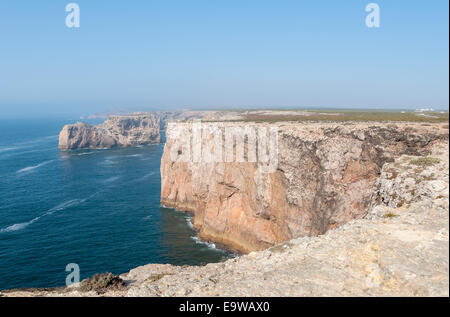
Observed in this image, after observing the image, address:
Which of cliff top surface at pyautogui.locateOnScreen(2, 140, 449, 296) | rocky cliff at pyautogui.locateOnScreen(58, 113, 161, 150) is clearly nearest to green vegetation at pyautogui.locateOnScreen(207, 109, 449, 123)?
cliff top surface at pyautogui.locateOnScreen(2, 140, 449, 296)

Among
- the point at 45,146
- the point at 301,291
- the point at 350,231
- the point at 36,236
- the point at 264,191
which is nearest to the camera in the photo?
the point at 301,291

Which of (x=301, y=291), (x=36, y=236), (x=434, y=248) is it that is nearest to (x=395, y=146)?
(x=434, y=248)

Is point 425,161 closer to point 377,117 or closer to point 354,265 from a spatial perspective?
point 354,265

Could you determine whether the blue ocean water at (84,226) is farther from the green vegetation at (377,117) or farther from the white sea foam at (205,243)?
the green vegetation at (377,117)

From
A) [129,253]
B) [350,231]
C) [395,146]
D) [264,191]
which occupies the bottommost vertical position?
[129,253]

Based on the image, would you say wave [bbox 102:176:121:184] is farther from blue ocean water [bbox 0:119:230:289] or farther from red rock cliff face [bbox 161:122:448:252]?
red rock cliff face [bbox 161:122:448:252]

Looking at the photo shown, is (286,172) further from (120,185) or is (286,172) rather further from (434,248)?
(120,185)

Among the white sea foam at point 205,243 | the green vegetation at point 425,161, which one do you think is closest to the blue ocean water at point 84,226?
the white sea foam at point 205,243
